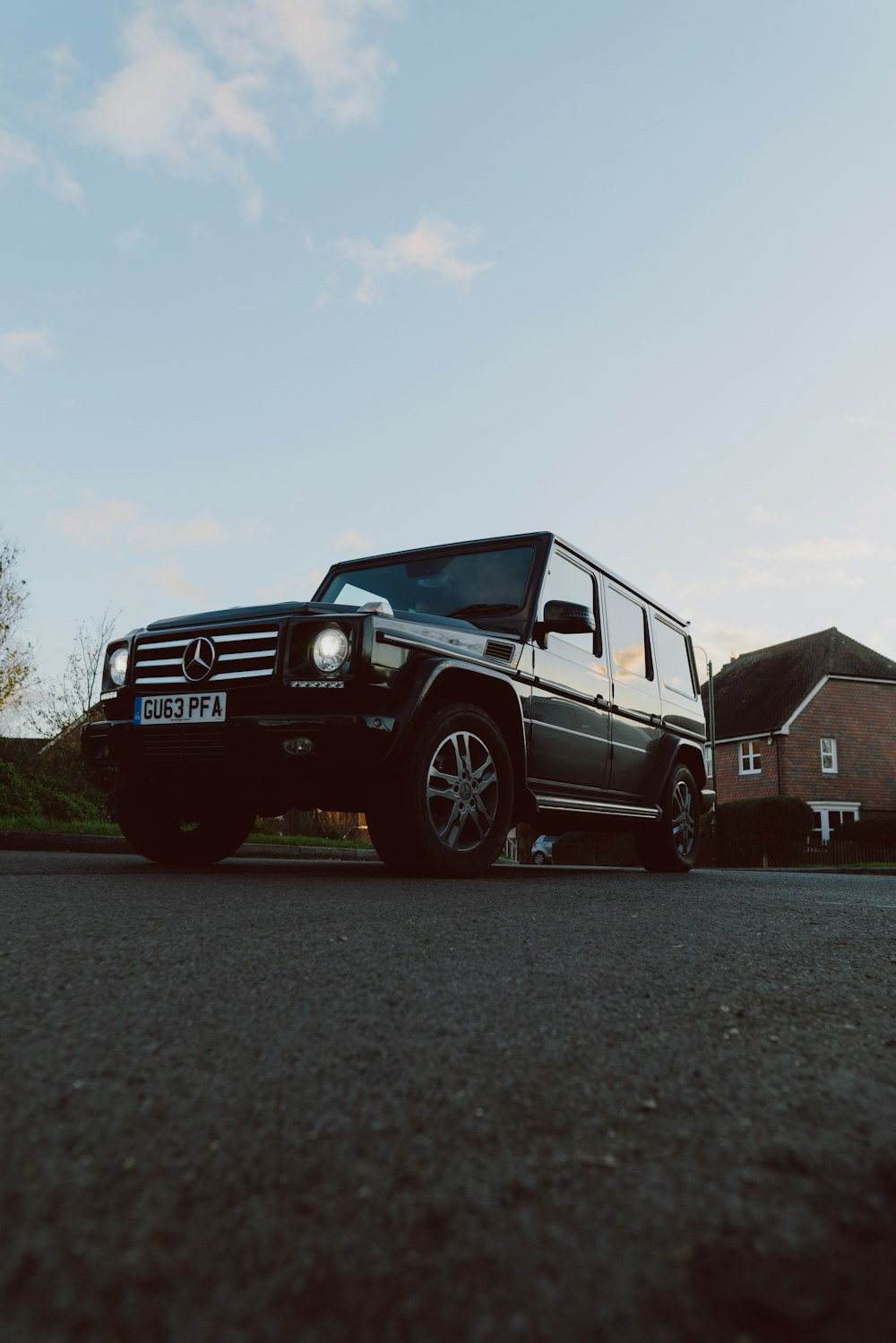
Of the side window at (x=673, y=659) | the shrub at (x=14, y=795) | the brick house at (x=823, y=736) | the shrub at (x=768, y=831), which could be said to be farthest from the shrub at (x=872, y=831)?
the shrub at (x=14, y=795)

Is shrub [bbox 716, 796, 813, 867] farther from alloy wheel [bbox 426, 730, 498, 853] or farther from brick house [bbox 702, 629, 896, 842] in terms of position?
alloy wheel [bbox 426, 730, 498, 853]

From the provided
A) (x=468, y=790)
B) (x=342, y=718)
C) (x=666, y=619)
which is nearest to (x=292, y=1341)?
(x=342, y=718)

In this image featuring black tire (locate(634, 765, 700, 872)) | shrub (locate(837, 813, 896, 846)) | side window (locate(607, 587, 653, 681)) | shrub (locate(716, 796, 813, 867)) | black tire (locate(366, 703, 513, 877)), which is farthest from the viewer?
shrub (locate(716, 796, 813, 867))

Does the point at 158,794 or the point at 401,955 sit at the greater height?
the point at 158,794

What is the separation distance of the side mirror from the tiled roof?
1267 inches

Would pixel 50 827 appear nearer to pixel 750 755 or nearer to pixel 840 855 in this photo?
pixel 840 855

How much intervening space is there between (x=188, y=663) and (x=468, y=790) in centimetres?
168

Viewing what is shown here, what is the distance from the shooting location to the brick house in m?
36.4

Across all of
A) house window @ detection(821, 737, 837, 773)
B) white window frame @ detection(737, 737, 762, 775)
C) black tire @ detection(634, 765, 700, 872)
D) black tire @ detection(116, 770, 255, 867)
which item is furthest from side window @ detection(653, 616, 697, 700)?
house window @ detection(821, 737, 837, 773)

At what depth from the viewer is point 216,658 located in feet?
17.2

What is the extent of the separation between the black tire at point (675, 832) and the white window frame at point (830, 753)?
99.7ft

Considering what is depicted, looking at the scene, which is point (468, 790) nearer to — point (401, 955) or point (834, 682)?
point (401, 955)

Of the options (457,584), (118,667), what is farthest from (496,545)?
(118,667)

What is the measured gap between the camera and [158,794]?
18.9 feet
